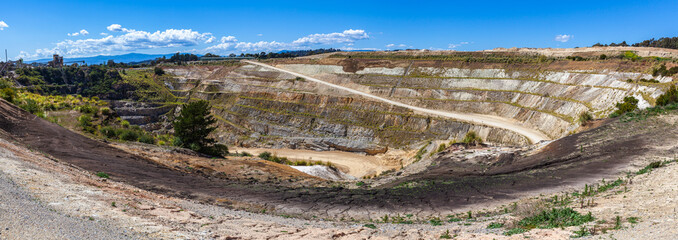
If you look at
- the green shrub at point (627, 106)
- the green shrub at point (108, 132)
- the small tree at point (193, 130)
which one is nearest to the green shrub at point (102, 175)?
the small tree at point (193, 130)

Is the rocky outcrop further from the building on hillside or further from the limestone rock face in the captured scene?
the building on hillside

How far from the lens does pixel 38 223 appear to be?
28.1 ft

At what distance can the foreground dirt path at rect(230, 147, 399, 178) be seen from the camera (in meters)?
42.6

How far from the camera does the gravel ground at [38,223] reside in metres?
7.94

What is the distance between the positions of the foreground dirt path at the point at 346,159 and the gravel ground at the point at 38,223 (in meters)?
32.2

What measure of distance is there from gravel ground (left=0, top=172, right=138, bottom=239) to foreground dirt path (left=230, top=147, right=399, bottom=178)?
32.2m

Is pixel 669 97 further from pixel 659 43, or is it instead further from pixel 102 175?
pixel 659 43

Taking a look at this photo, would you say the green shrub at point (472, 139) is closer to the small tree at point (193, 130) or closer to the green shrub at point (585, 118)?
the green shrub at point (585, 118)

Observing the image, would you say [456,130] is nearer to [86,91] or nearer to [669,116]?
[669,116]

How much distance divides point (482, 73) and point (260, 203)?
5092 cm

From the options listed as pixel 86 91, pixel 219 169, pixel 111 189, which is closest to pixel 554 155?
pixel 219 169

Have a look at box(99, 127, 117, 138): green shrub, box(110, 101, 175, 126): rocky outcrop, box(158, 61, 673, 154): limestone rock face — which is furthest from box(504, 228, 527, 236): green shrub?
box(110, 101, 175, 126): rocky outcrop

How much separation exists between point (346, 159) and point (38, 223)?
40.0m

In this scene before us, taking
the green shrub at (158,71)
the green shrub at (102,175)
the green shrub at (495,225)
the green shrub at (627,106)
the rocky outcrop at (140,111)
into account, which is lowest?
the rocky outcrop at (140,111)
